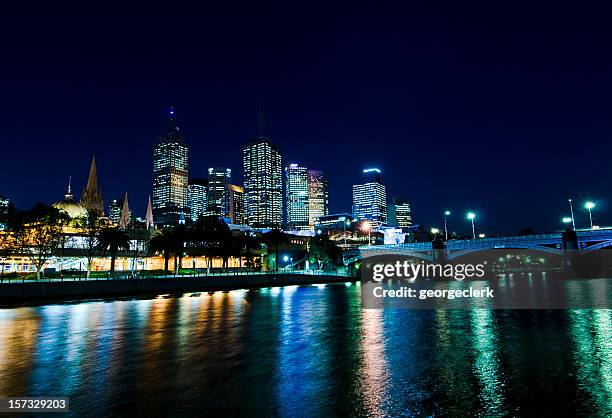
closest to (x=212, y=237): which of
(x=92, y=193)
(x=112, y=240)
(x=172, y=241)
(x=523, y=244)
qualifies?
(x=172, y=241)

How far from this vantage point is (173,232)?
316 ft

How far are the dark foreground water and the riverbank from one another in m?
20.8

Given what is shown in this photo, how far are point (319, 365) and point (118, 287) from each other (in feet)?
177

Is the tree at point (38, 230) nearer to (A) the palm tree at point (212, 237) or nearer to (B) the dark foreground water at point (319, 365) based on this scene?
(A) the palm tree at point (212, 237)

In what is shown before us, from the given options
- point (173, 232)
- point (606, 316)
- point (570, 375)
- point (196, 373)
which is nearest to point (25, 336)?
point (196, 373)

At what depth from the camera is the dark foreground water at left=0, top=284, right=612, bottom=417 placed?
46.9 feet

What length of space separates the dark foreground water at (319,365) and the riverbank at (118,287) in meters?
20.8

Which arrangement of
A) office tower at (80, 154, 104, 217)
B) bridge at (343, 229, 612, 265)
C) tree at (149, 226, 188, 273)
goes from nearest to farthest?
1. bridge at (343, 229, 612, 265)
2. tree at (149, 226, 188, 273)
3. office tower at (80, 154, 104, 217)

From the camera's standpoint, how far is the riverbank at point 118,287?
178ft

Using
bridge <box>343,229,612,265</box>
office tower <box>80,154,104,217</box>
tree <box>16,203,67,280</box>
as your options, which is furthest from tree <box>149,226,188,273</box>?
office tower <box>80,154,104,217</box>

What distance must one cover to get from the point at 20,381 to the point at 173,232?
8020 centimetres

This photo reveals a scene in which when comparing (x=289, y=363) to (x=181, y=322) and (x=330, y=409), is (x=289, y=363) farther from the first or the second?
(x=181, y=322)

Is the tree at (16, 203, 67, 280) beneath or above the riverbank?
A: above

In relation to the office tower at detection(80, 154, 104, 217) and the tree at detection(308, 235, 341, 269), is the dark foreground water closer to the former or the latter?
the tree at detection(308, 235, 341, 269)
